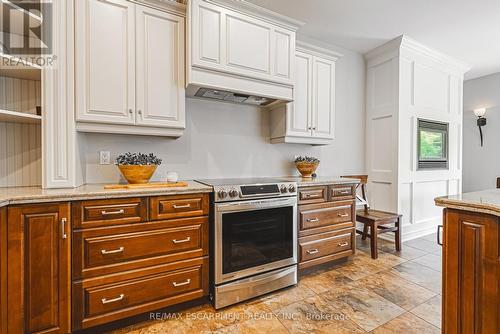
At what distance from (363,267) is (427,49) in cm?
327

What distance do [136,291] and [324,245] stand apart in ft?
5.79

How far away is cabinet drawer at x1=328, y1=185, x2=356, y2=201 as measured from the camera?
2.55 meters

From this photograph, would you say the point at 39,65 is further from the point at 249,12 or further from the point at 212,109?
the point at 249,12

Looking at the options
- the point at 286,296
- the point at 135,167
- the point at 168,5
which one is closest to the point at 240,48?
the point at 168,5

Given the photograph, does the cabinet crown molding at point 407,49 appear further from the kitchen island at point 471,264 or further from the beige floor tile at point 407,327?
the beige floor tile at point 407,327

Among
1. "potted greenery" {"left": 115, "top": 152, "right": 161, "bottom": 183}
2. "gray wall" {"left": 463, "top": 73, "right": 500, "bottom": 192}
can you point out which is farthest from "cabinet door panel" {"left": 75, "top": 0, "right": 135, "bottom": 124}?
"gray wall" {"left": 463, "top": 73, "right": 500, "bottom": 192}

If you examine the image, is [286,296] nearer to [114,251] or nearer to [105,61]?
[114,251]

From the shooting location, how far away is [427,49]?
11.8 feet

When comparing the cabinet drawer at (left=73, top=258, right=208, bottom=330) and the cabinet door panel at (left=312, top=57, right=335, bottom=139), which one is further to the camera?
the cabinet door panel at (left=312, top=57, right=335, bottom=139)

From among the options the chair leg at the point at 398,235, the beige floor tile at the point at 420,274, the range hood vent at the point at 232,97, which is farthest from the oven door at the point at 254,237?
the chair leg at the point at 398,235

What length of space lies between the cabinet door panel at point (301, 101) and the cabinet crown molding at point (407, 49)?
1436 mm

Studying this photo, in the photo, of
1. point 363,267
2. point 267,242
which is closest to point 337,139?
point 363,267

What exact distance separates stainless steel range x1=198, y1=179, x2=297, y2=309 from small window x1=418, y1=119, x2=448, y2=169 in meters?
2.65
